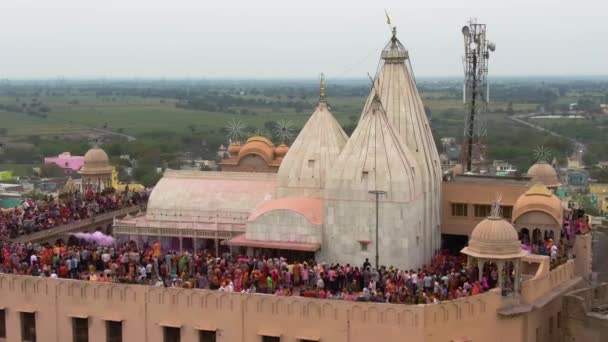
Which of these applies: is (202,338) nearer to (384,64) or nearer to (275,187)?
(275,187)

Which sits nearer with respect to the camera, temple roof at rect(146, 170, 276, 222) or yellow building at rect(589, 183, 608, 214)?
temple roof at rect(146, 170, 276, 222)

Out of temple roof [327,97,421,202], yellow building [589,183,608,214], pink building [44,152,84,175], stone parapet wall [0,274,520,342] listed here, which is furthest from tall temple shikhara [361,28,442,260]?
pink building [44,152,84,175]

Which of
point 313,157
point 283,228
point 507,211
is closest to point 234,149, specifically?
point 313,157

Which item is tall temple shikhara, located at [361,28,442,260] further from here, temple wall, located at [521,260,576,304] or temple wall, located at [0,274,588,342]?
temple wall, located at [0,274,588,342]

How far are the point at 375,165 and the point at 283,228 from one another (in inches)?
161

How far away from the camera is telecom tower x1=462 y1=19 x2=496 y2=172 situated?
4734 cm

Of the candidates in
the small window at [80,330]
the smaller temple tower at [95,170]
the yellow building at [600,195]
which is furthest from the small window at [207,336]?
the yellow building at [600,195]

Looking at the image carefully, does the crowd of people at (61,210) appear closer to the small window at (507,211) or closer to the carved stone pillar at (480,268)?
the small window at (507,211)

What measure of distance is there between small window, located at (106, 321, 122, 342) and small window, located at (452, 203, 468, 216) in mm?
14425

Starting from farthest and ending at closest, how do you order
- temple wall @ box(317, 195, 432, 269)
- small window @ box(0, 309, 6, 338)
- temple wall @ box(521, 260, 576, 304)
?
temple wall @ box(317, 195, 432, 269) < small window @ box(0, 309, 6, 338) < temple wall @ box(521, 260, 576, 304)

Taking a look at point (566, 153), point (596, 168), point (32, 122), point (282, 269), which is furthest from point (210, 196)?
point (32, 122)

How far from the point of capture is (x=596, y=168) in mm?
109875

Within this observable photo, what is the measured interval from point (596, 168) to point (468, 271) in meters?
87.5

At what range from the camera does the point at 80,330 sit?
29.1 m
